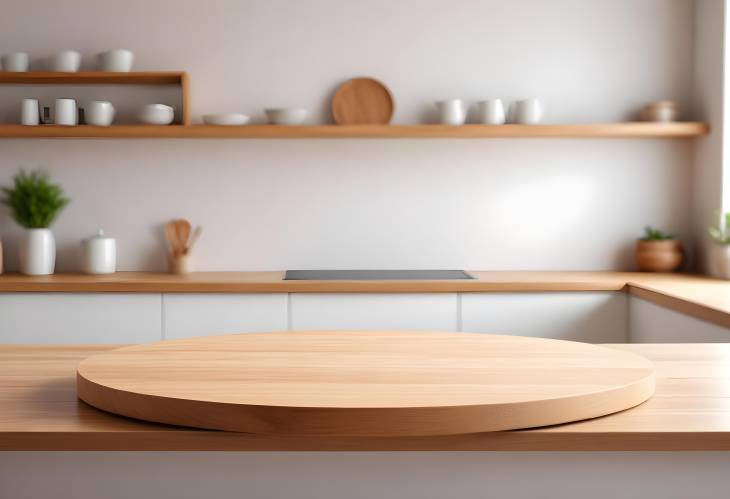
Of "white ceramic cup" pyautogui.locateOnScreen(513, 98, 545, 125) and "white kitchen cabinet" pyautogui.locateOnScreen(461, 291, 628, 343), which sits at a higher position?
"white ceramic cup" pyautogui.locateOnScreen(513, 98, 545, 125)

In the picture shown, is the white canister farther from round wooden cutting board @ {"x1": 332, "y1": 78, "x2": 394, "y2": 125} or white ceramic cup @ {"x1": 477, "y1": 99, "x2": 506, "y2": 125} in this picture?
white ceramic cup @ {"x1": 477, "y1": 99, "x2": 506, "y2": 125}

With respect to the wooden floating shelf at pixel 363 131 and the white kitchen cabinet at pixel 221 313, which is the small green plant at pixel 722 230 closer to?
the wooden floating shelf at pixel 363 131

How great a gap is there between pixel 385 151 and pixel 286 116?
20.4 inches

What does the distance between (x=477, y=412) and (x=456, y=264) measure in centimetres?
301

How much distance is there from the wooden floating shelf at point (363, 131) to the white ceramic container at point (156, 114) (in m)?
0.04

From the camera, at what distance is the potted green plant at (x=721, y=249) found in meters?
3.50

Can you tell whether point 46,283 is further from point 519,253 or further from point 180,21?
point 519,253

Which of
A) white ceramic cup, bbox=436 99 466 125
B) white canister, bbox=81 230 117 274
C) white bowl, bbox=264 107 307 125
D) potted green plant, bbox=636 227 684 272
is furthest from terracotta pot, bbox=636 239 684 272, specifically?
white canister, bbox=81 230 117 274

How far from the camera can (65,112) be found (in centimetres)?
368

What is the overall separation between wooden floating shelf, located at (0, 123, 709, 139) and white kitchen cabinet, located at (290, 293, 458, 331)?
0.76 m

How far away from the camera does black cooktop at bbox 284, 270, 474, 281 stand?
138 inches

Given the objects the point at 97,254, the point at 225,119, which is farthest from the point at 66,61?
the point at 97,254

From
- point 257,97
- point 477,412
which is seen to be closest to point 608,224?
point 257,97

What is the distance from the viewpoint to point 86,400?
113 centimetres
